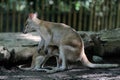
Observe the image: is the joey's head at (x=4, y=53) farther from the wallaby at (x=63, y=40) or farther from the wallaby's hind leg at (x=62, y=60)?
the wallaby's hind leg at (x=62, y=60)

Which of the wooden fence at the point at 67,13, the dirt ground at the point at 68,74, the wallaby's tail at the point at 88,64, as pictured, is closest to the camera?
the dirt ground at the point at 68,74

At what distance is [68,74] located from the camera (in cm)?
873

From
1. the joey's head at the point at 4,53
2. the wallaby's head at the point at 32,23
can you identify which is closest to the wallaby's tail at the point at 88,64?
the wallaby's head at the point at 32,23

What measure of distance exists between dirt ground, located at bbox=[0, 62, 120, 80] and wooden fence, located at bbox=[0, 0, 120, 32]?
16.4 ft

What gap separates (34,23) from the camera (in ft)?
30.3

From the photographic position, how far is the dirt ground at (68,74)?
27.7 ft

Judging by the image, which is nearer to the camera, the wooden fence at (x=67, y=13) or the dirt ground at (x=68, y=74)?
the dirt ground at (x=68, y=74)

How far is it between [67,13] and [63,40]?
5.34 meters

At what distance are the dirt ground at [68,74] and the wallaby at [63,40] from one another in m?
0.15

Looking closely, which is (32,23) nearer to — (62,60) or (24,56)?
(24,56)

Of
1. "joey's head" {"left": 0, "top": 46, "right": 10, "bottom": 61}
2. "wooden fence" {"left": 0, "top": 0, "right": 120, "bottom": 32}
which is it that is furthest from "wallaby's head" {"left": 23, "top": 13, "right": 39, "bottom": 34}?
"wooden fence" {"left": 0, "top": 0, "right": 120, "bottom": 32}

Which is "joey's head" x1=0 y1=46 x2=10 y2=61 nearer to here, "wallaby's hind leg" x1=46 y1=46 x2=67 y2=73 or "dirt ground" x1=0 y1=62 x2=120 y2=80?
"dirt ground" x1=0 y1=62 x2=120 y2=80

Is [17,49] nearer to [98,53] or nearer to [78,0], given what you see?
[98,53]

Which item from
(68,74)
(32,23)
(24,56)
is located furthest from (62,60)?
(32,23)
